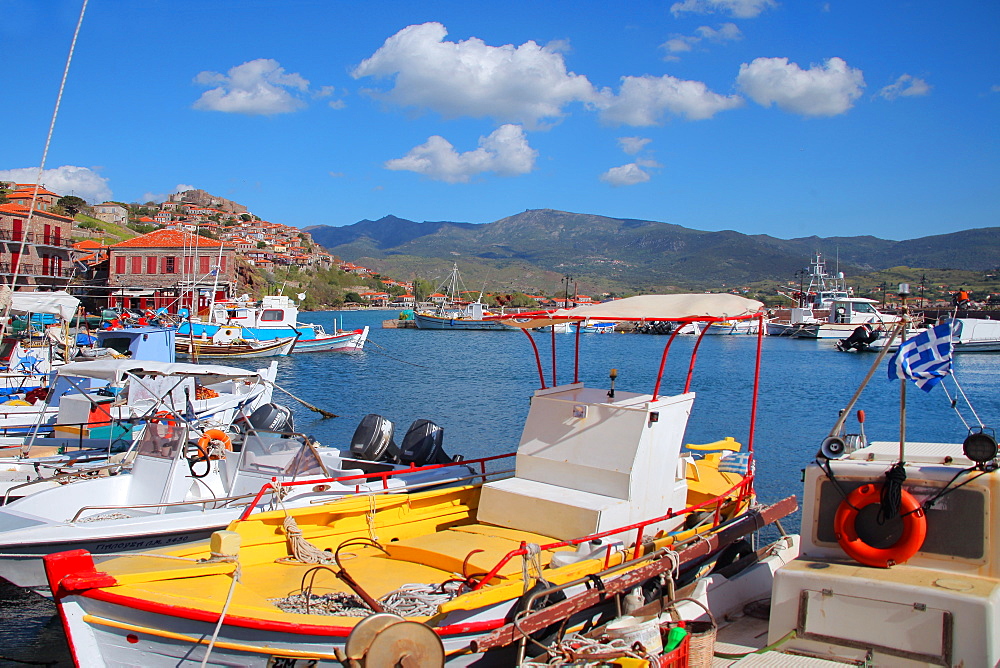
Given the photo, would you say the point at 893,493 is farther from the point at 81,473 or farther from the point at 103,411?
the point at 103,411

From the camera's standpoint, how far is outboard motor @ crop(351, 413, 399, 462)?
14.0 m

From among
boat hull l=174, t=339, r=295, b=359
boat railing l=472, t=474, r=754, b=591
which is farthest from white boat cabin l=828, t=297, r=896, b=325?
boat railing l=472, t=474, r=754, b=591

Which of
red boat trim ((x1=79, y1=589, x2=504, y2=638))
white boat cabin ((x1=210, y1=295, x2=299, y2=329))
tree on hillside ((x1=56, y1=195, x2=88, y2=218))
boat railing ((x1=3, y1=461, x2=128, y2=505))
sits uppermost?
tree on hillside ((x1=56, y1=195, x2=88, y2=218))

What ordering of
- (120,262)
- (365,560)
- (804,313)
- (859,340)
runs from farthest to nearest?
1. (804,313)
2. (120,262)
3. (859,340)
4. (365,560)

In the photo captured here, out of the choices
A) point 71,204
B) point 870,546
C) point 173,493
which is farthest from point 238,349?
point 71,204

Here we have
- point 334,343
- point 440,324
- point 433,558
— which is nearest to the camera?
point 433,558

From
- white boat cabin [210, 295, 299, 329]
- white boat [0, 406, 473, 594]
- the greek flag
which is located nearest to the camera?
the greek flag

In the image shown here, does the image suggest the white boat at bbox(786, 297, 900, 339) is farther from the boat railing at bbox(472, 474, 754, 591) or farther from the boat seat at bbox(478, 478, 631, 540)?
the boat seat at bbox(478, 478, 631, 540)

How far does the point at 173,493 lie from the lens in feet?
36.9

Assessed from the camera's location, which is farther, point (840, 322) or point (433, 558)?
point (840, 322)

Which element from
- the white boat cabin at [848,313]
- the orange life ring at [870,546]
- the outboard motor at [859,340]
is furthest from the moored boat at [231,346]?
the white boat cabin at [848,313]

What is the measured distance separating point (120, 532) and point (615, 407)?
6760mm

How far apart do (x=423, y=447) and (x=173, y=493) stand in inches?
177

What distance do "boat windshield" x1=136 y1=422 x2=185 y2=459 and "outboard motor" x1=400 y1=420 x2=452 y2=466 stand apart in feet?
13.8
